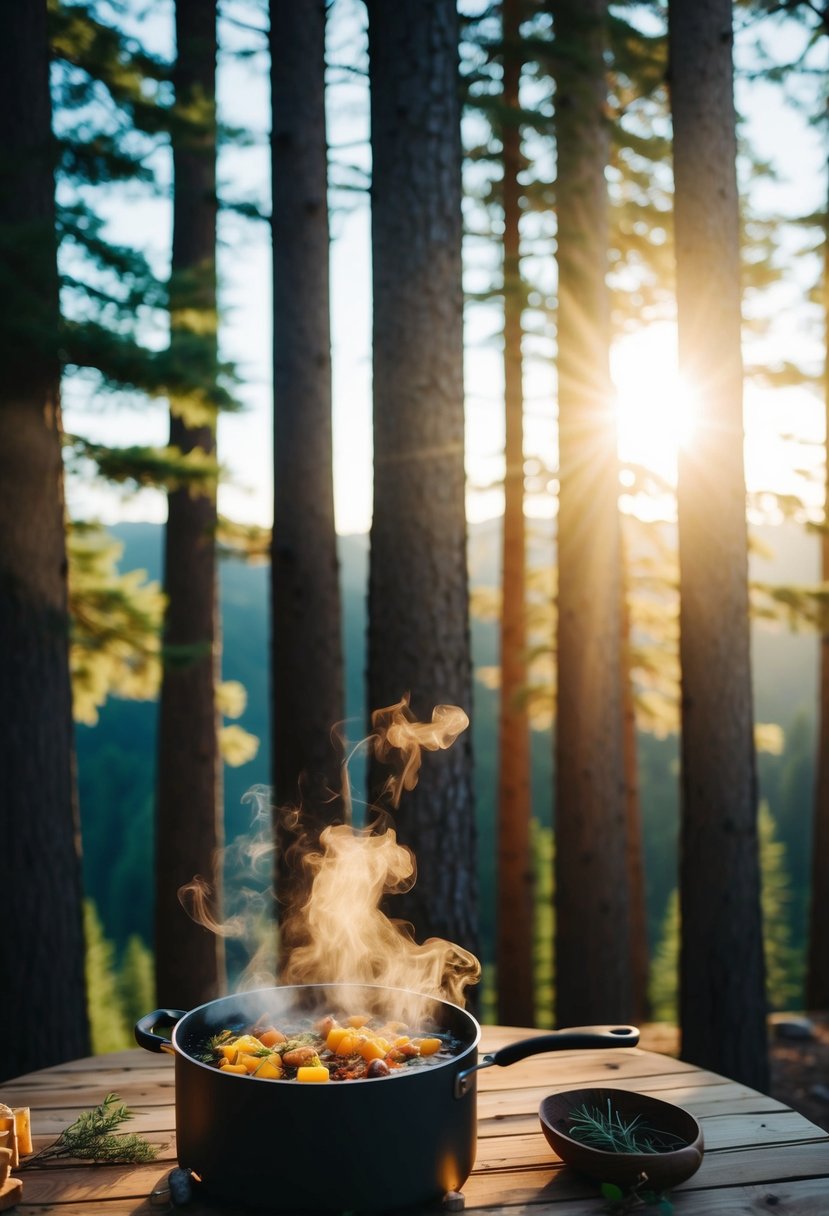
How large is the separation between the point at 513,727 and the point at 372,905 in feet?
23.6

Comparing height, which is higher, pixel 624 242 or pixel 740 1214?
pixel 624 242

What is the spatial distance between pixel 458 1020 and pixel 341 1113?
565 millimetres

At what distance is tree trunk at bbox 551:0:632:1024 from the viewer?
6.30 meters

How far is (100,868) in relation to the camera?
55156 mm

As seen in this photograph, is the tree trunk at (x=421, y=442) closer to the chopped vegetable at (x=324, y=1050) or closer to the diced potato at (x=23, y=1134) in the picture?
the chopped vegetable at (x=324, y=1050)

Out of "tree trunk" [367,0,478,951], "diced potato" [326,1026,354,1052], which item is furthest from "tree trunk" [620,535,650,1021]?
"diced potato" [326,1026,354,1052]

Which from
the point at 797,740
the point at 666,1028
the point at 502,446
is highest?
the point at 502,446

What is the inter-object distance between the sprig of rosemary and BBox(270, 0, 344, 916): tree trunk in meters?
3.86

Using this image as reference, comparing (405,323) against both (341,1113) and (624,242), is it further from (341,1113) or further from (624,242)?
(624,242)

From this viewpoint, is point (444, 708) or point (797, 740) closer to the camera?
point (444, 708)

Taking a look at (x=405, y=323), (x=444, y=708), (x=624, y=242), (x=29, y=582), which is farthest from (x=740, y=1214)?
(x=624, y=242)

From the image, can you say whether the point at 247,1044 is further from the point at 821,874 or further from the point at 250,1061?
the point at 821,874

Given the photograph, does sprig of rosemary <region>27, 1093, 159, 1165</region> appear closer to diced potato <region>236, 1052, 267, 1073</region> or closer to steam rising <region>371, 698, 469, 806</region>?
diced potato <region>236, 1052, 267, 1073</region>

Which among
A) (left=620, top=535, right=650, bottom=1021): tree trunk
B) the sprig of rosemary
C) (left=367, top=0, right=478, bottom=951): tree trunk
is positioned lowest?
(left=620, top=535, right=650, bottom=1021): tree trunk
